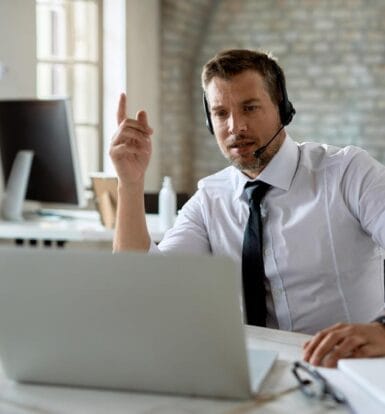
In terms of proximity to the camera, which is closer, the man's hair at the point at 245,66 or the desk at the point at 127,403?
the desk at the point at 127,403

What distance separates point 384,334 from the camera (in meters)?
1.11

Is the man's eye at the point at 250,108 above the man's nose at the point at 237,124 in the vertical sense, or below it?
above

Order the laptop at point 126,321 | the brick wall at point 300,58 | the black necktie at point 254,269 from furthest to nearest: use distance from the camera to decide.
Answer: the brick wall at point 300,58 < the black necktie at point 254,269 < the laptop at point 126,321

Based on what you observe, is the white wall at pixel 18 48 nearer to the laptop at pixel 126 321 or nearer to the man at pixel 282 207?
the man at pixel 282 207

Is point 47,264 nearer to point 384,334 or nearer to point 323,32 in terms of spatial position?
point 384,334

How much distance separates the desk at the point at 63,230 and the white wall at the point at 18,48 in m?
0.96

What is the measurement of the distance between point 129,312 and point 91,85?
4159 millimetres

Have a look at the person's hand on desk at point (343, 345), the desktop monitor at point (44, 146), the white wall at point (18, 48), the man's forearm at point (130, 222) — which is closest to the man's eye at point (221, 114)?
the man's forearm at point (130, 222)

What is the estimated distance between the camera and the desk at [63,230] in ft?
9.50

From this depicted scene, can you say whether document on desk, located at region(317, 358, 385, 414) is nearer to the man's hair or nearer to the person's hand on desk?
the person's hand on desk

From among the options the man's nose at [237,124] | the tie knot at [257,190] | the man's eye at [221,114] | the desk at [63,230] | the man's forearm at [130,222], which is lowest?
the desk at [63,230]

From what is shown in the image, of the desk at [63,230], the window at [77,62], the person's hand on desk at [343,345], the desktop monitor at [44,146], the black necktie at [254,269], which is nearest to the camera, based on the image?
the person's hand on desk at [343,345]

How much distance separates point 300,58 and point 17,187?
2980 mm

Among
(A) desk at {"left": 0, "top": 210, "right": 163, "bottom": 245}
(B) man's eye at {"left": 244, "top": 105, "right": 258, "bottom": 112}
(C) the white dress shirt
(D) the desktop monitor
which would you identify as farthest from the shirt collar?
(D) the desktop monitor
